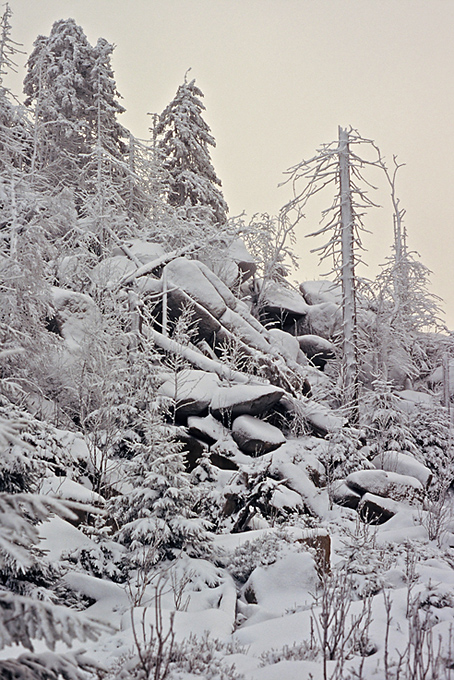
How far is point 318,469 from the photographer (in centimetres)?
1341

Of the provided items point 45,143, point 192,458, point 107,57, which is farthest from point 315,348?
point 107,57

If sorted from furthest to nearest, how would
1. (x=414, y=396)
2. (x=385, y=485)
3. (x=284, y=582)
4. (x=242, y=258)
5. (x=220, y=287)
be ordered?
1. (x=242, y=258)
2. (x=414, y=396)
3. (x=220, y=287)
4. (x=385, y=485)
5. (x=284, y=582)

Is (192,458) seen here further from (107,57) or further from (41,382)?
(107,57)

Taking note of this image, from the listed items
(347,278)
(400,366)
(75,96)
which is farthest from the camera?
(75,96)

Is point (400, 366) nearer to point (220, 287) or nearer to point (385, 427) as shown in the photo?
point (385, 427)

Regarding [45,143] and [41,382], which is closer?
[41,382]

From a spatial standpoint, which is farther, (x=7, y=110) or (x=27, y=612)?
(x=7, y=110)

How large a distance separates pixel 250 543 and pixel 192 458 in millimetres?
3993

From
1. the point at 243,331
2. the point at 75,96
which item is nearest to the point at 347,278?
the point at 243,331

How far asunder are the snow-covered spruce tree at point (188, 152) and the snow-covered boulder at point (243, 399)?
16.3 m

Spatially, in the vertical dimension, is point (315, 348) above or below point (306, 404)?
above

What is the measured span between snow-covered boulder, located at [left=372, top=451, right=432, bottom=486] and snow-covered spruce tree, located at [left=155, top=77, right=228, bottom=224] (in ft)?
56.9

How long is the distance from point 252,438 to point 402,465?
4.77m

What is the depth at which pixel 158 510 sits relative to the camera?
796 cm
